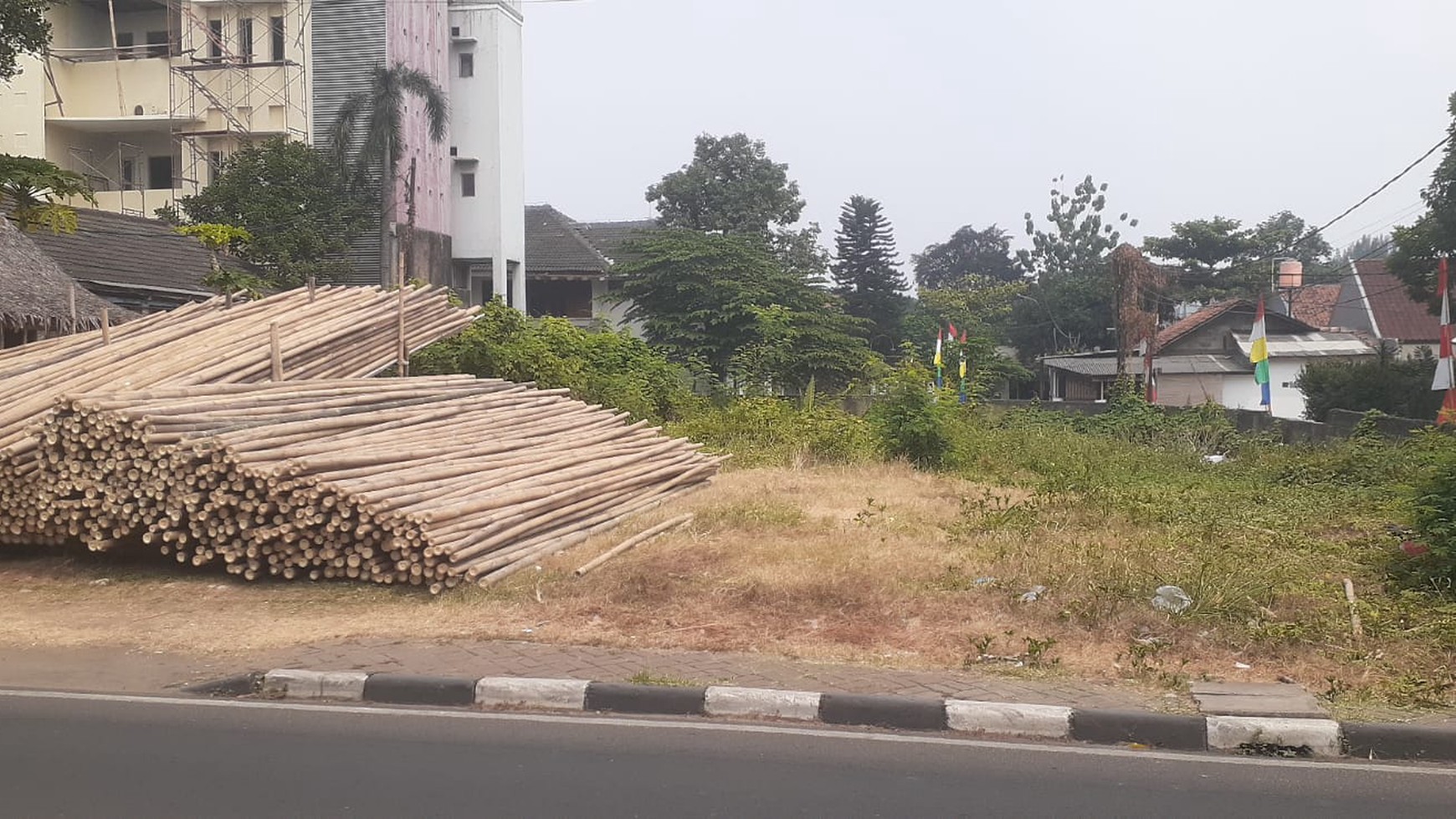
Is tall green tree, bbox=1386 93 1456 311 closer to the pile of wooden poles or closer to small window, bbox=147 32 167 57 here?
the pile of wooden poles

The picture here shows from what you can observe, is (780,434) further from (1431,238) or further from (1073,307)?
(1073,307)

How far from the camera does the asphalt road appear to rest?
499 centimetres

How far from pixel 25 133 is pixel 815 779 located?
106ft

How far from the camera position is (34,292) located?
1571 cm

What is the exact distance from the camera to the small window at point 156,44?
33375 mm

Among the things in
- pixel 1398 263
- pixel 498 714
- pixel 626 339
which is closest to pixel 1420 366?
pixel 1398 263

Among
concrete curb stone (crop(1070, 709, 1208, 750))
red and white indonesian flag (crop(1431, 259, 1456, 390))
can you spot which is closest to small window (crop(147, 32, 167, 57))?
red and white indonesian flag (crop(1431, 259, 1456, 390))

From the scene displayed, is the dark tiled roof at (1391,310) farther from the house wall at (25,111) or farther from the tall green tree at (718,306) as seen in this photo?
the house wall at (25,111)

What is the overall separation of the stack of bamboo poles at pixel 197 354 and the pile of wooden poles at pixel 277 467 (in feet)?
0.09

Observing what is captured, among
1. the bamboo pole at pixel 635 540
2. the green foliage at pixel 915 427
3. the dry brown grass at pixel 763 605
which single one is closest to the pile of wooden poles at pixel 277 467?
the dry brown grass at pixel 763 605

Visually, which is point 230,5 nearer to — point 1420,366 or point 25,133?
point 25,133

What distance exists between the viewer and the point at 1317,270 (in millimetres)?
62062

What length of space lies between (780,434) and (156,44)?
25.9 metres

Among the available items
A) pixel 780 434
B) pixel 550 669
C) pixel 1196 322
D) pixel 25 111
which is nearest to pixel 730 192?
pixel 1196 322
